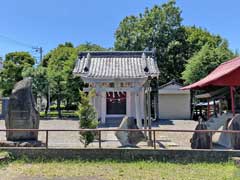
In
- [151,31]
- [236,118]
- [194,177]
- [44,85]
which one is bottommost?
[194,177]

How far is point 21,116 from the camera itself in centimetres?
897

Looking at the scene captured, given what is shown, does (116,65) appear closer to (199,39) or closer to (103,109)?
(103,109)

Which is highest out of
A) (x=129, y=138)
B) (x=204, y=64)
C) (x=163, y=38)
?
(x=163, y=38)

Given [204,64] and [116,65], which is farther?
[204,64]

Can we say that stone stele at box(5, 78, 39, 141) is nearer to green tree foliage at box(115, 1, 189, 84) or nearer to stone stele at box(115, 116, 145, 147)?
stone stele at box(115, 116, 145, 147)

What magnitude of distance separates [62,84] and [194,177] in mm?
18615

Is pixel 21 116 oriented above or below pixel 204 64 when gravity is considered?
below

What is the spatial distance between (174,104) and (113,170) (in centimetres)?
1693

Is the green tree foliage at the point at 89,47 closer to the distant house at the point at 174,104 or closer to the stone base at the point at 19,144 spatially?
the distant house at the point at 174,104

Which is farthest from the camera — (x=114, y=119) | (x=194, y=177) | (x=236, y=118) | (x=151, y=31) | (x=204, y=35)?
(x=204, y=35)

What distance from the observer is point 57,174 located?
632 cm

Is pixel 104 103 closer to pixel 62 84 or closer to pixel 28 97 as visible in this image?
pixel 62 84

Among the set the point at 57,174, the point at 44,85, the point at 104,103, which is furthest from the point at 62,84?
the point at 57,174

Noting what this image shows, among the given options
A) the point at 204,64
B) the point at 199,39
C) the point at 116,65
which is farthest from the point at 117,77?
the point at 199,39
